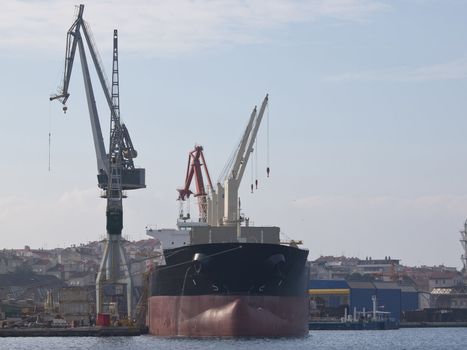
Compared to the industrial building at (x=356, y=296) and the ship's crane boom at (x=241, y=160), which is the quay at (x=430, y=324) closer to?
the industrial building at (x=356, y=296)

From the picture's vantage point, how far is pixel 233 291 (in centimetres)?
6550

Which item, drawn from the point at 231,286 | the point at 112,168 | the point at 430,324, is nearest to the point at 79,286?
the point at 112,168

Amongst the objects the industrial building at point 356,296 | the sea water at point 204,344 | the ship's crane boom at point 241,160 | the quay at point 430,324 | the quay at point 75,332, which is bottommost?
the sea water at point 204,344

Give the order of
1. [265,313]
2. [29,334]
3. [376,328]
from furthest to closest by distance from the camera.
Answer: [376,328]
[29,334]
[265,313]

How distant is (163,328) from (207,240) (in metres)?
5.61

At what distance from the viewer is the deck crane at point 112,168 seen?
92.6 meters

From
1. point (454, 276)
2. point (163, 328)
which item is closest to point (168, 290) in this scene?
point (163, 328)

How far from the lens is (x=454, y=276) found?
194 m

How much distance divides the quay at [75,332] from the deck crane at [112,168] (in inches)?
485

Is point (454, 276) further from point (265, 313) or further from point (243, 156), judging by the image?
point (265, 313)

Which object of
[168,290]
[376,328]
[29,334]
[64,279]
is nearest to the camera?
[168,290]

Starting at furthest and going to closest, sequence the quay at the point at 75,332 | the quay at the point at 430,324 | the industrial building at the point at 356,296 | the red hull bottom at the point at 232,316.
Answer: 1. the industrial building at the point at 356,296
2. the quay at the point at 430,324
3. the quay at the point at 75,332
4. the red hull bottom at the point at 232,316

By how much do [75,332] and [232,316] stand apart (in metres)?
16.5

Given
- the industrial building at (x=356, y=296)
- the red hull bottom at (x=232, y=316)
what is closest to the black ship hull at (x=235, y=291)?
the red hull bottom at (x=232, y=316)
